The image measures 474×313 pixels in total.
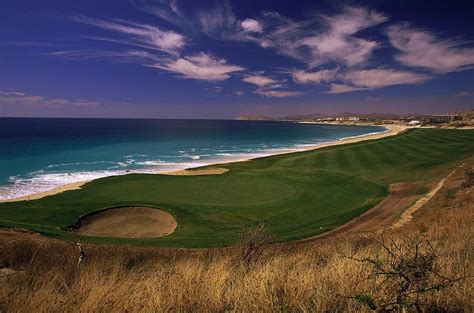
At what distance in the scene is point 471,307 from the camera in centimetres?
356

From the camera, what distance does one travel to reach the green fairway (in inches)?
731

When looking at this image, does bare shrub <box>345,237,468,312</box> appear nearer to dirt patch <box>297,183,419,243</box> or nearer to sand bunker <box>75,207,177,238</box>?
dirt patch <box>297,183,419,243</box>

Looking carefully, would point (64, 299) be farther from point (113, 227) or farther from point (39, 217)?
point (39, 217)

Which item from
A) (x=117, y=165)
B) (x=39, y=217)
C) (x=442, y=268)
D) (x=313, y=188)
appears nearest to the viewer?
(x=442, y=268)

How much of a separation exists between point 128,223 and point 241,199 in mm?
8189

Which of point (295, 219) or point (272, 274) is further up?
point (272, 274)

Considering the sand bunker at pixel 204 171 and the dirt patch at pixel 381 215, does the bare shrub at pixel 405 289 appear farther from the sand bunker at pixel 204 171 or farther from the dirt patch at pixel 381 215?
the sand bunker at pixel 204 171

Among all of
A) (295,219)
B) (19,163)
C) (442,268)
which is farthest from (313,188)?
(19,163)

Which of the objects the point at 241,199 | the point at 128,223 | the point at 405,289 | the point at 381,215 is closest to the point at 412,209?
the point at 381,215

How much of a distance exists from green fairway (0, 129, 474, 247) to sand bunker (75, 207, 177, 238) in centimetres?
65

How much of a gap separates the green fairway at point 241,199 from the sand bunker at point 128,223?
65 cm

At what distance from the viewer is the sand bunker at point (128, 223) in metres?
19.1

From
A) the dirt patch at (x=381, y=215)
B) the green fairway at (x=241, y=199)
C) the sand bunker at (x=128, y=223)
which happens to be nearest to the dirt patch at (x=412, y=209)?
the dirt patch at (x=381, y=215)

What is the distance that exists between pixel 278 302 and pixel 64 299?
2.60 m
